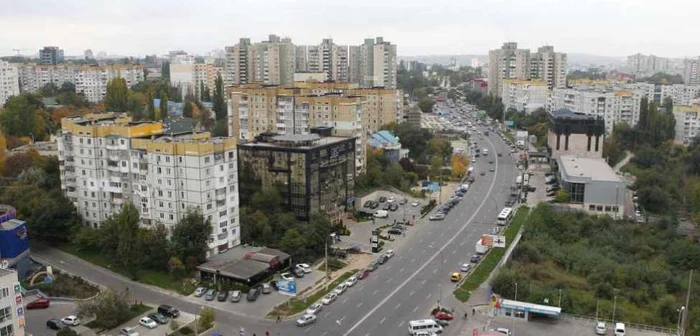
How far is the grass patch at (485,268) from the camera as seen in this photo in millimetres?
22406

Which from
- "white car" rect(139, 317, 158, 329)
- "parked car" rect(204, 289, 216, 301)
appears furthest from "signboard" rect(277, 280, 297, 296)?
"white car" rect(139, 317, 158, 329)

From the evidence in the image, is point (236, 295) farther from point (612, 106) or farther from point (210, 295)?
point (612, 106)

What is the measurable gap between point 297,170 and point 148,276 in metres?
7.79

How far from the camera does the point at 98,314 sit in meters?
19.5

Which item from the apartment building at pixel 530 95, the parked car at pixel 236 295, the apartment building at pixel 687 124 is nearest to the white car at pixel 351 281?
the parked car at pixel 236 295

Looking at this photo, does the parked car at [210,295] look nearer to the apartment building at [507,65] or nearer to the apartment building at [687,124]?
the apartment building at [687,124]

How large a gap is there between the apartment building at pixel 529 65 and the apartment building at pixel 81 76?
142ft

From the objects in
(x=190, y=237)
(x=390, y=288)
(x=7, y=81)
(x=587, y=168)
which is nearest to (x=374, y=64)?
(x=587, y=168)

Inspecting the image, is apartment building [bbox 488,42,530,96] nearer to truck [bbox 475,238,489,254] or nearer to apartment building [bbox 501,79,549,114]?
apartment building [bbox 501,79,549,114]

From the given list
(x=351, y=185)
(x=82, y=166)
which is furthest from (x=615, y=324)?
(x=82, y=166)

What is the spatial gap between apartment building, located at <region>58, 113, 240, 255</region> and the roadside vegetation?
10.7m

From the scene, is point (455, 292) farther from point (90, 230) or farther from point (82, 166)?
point (82, 166)

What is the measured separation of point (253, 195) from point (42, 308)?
32.8 ft

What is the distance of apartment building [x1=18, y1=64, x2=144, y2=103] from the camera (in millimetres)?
68062
